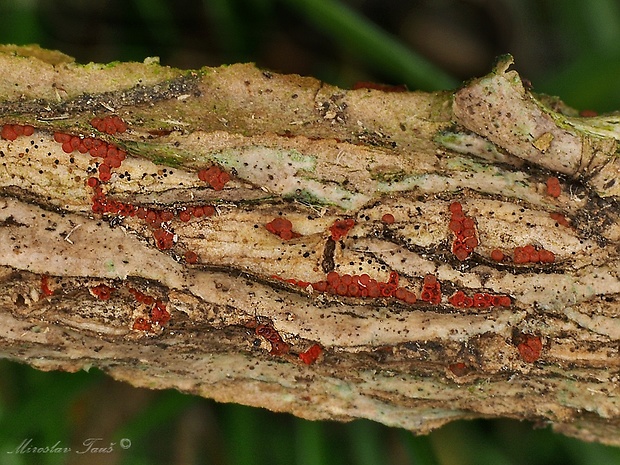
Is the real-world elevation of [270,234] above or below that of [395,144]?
below

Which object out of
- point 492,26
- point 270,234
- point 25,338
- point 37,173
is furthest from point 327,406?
point 492,26

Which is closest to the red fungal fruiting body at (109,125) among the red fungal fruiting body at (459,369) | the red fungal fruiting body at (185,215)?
the red fungal fruiting body at (185,215)

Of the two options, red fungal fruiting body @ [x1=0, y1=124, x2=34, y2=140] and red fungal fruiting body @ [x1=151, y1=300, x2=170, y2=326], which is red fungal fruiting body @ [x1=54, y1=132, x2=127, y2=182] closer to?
red fungal fruiting body @ [x1=0, y1=124, x2=34, y2=140]

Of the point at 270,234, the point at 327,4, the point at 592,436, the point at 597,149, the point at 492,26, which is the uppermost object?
the point at 492,26

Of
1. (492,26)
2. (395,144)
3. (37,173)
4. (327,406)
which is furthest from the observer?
(492,26)

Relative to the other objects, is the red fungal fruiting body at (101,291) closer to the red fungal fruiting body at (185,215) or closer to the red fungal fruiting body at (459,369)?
the red fungal fruiting body at (185,215)

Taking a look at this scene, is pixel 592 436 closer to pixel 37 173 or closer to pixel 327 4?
pixel 327 4
